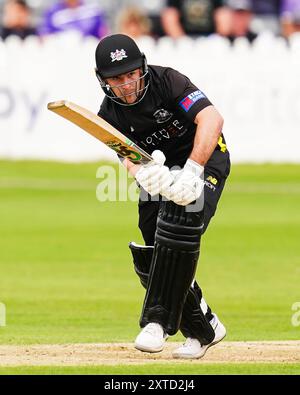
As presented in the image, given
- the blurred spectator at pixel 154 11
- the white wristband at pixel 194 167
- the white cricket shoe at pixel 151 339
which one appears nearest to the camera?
the white wristband at pixel 194 167

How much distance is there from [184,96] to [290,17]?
1484cm

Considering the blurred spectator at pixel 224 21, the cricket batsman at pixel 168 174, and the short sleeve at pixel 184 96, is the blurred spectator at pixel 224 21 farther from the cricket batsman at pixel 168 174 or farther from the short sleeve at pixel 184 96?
the short sleeve at pixel 184 96

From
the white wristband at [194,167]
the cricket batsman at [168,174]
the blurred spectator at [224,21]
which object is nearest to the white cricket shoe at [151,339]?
the cricket batsman at [168,174]

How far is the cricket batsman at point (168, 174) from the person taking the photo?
20.6 feet

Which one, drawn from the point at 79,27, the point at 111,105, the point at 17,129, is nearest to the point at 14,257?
the point at 111,105

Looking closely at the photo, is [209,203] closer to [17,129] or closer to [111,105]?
[111,105]

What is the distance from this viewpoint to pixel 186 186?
241 inches

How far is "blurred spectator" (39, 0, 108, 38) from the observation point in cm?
1891

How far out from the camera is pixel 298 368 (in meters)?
6.36

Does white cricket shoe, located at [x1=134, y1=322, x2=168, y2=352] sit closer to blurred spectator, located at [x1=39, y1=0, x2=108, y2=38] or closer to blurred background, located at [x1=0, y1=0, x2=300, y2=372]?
blurred background, located at [x1=0, y1=0, x2=300, y2=372]

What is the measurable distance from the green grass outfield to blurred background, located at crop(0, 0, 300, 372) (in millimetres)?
21

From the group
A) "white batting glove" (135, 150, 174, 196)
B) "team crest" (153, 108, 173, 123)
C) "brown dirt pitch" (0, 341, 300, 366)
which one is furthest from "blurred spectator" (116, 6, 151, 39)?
"white batting glove" (135, 150, 174, 196)

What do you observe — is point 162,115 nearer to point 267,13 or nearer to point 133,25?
point 133,25

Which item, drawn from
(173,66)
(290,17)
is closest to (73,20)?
(173,66)
